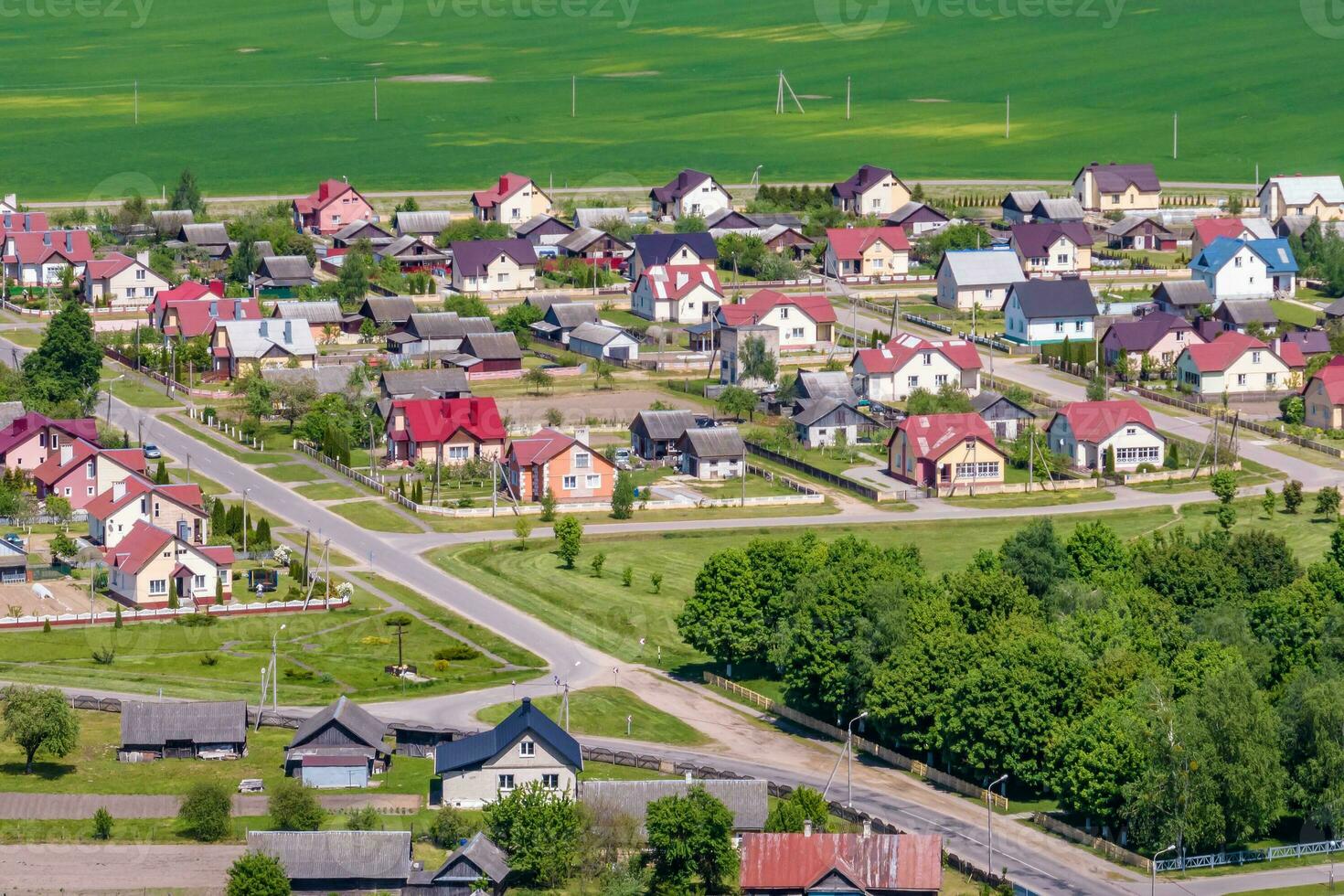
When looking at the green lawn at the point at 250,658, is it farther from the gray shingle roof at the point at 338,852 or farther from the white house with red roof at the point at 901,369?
the white house with red roof at the point at 901,369

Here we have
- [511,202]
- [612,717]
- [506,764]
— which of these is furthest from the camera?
[511,202]

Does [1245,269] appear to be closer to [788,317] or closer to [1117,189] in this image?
[788,317]

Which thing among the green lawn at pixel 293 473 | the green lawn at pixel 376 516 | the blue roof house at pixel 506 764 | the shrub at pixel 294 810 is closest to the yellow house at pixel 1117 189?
the green lawn at pixel 293 473

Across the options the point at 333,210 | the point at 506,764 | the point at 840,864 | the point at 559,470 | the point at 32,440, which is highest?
the point at 333,210

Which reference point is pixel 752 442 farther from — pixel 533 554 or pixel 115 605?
pixel 115 605

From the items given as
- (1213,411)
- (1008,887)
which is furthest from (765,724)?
(1213,411)

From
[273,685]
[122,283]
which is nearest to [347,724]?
[273,685]

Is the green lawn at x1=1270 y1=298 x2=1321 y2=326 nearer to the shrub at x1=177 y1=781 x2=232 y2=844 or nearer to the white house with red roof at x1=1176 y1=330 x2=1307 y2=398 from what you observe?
the white house with red roof at x1=1176 y1=330 x2=1307 y2=398
